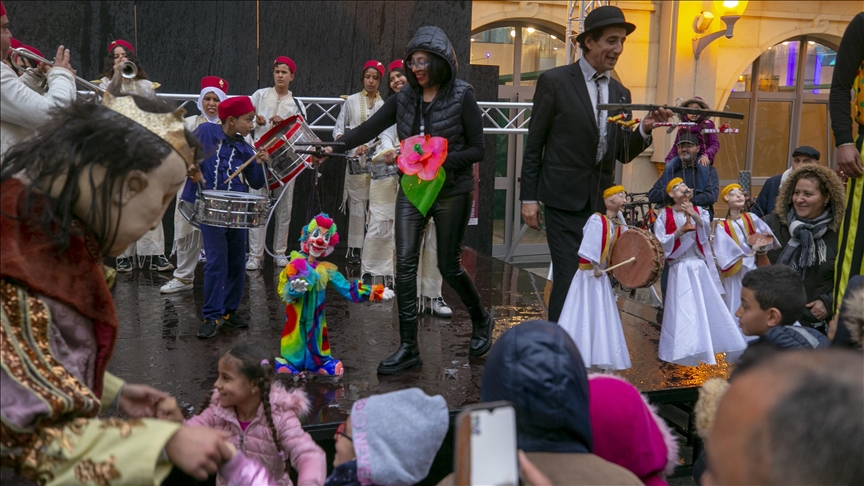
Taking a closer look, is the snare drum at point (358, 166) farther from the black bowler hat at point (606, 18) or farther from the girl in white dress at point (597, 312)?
the black bowler hat at point (606, 18)

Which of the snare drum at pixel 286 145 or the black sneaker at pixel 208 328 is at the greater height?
the snare drum at pixel 286 145

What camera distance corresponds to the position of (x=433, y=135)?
453 cm

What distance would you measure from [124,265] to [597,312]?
4.55 metres

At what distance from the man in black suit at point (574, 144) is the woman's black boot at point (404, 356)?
2.79 ft

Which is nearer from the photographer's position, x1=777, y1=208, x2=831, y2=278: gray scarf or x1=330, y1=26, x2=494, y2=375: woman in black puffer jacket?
x1=330, y1=26, x2=494, y2=375: woman in black puffer jacket

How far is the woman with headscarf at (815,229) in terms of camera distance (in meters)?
4.93

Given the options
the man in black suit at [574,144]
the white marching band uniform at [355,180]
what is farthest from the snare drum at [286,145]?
the white marching band uniform at [355,180]

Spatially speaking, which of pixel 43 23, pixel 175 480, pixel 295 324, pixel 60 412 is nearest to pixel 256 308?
pixel 295 324

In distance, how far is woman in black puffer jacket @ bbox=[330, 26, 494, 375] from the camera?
448cm

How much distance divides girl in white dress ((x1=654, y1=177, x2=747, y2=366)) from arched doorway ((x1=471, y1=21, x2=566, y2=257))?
7416mm

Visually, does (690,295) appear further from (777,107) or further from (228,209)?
(777,107)

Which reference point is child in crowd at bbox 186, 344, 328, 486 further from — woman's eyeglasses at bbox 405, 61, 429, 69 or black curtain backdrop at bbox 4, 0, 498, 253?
black curtain backdrop at bbox 4, 0, 498, 253

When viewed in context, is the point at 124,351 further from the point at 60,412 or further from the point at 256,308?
the point at 60,412

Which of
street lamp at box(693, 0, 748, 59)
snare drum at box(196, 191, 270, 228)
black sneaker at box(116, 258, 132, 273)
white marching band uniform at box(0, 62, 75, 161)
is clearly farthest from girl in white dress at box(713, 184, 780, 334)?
street lamp at box(693, 0, 748, 59)
